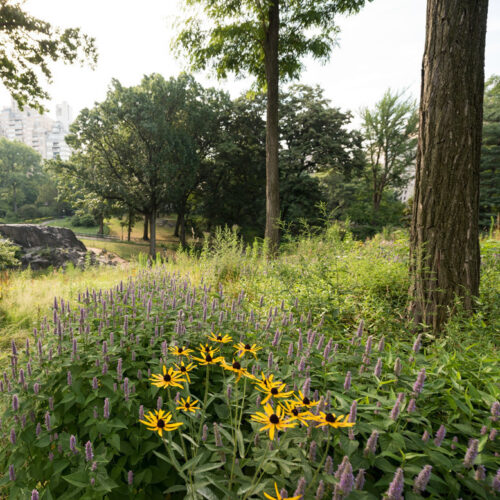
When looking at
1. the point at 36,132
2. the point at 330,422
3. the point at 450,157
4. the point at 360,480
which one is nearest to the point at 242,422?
the point at 360,480

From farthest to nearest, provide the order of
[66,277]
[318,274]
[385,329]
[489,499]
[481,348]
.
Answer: [66,277]
[318,274]
[385,329]
[481,348]
[489,499]

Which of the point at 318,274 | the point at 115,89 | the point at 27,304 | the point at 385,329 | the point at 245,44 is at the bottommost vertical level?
the point at 27,304

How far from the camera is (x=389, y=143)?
75.3 ft

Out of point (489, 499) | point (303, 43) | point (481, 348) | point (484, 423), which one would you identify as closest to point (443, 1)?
point (481, 348)

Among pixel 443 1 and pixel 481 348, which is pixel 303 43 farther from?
pixel 481 348

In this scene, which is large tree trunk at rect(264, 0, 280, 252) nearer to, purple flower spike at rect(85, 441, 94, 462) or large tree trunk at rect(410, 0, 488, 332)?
large tree trunk at rect(410, 0, 488, 332)

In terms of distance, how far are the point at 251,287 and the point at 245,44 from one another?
299 inches

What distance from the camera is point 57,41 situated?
888 cm

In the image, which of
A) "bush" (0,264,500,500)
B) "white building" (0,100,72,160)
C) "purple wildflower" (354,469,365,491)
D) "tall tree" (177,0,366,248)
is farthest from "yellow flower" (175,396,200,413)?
"white building" (0,100,72,160)

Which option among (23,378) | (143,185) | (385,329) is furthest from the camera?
(143,185)

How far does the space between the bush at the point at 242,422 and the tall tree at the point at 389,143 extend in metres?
23.9

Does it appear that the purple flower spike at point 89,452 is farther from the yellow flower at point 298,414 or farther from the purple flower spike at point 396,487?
the purple flower spike at point 396,487

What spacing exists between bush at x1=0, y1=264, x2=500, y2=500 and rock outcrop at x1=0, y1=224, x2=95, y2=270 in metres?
12.1

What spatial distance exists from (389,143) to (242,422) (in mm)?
25855
